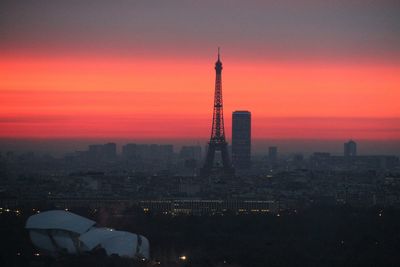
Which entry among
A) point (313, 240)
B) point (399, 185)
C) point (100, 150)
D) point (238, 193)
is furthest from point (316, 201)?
point (100, 150)

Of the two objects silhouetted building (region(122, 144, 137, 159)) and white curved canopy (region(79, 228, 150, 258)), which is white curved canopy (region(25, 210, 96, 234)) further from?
silhouetted building (region(122, 144, 137, 159))

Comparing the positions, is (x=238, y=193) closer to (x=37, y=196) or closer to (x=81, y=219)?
(x=37, y=196)

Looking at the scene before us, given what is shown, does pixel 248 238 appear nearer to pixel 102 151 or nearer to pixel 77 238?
pixel 77 238

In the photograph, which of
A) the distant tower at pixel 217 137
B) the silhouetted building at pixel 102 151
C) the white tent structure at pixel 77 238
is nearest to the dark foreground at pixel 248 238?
the white tent structure at pixel 77 238

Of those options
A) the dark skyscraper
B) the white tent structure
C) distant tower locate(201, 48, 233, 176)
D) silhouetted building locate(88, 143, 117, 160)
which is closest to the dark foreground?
the white tent structure

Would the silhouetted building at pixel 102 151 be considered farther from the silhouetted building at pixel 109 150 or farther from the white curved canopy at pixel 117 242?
the white curved canopy at pixel 117 242

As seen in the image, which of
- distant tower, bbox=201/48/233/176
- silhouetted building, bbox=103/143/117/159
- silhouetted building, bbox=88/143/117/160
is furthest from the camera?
silhouetted building, bbox=103/143/117/159
